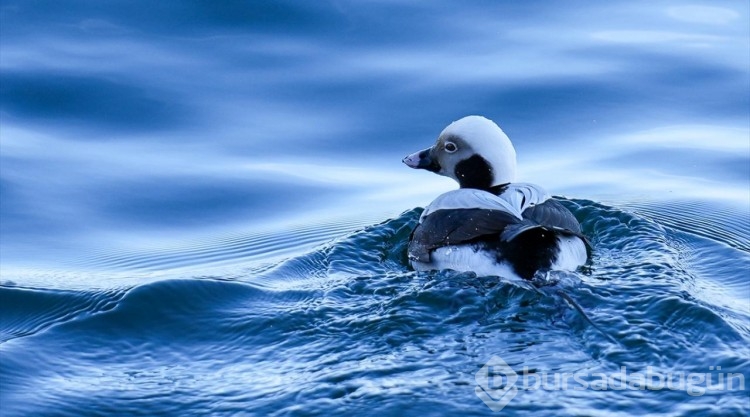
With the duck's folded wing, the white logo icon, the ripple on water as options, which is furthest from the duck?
the white logo icon

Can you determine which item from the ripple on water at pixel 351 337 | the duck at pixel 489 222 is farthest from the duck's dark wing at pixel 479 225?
the ripple on water at pixel 351 337

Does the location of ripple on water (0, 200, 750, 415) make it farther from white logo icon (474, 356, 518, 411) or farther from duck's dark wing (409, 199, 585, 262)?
duck's dark wing (409, 199, 585, 262)

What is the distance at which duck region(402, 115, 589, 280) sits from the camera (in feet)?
23.0

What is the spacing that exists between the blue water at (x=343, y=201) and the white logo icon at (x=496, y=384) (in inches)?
1.6

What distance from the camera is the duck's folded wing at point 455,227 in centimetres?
714

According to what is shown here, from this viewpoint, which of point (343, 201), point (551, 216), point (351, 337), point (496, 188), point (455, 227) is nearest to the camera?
point (351, 337)

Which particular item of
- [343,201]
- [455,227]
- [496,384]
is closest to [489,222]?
[455,227]

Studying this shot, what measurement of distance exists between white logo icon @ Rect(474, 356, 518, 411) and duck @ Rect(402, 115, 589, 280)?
1.35 meters

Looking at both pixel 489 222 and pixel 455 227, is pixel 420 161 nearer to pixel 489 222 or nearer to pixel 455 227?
pixel 455 227

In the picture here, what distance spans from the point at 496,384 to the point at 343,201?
12.9 ft

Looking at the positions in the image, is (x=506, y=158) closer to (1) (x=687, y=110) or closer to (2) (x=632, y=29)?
(1) (x=687, y=110)

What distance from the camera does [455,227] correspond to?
7.27 meters

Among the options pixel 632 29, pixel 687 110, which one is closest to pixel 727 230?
pixel 687 110

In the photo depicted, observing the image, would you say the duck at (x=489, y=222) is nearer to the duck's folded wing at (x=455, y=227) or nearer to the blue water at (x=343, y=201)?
the duck's folded wing at (x=455, y=227)
